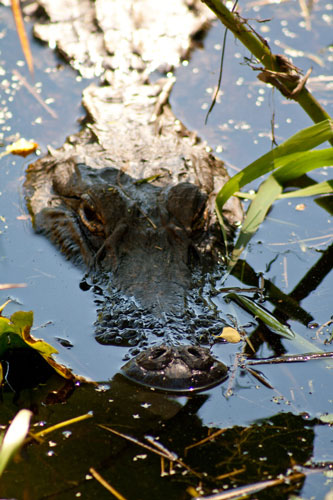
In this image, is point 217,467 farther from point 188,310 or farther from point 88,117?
point 88,117

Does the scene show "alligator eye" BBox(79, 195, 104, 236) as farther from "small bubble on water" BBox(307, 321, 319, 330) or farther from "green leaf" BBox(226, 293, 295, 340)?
"small bubble on water" BBox(307, 321, 319, 330)

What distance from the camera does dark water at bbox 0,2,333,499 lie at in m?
3.08

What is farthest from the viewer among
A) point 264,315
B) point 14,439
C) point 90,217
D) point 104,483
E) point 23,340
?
point 90,217

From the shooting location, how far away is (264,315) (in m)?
4.14

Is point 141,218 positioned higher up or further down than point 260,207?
higher up

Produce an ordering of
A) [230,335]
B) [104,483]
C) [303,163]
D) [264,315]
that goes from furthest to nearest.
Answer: [303,163] → [264,315] → [230,335] → [104,483]

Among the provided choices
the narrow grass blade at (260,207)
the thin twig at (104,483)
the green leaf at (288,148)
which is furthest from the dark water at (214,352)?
the green leaf at (288,148)

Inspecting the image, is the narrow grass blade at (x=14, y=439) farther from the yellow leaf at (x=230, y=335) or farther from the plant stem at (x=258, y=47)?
the plant stem at (x=258, y=47)

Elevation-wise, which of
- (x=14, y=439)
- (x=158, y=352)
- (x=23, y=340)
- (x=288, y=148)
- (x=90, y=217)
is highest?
(x=90, y=217)

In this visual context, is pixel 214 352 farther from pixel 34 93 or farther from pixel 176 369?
pixel 34 93

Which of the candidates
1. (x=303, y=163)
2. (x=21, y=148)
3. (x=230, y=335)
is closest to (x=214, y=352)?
(x=230, y=335)

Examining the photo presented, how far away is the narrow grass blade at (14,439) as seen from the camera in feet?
8.44

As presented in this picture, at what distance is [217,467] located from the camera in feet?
10.2

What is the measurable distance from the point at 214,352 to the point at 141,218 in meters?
1.13
